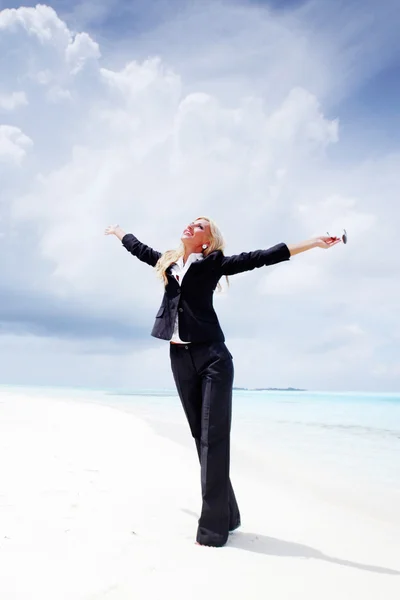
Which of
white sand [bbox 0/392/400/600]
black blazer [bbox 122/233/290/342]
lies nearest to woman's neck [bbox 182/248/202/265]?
black blazer [bbox 122/233/290/342]

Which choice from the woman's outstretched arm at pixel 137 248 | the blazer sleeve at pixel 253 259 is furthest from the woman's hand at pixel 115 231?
the blazer sleeve at pixel 253 259

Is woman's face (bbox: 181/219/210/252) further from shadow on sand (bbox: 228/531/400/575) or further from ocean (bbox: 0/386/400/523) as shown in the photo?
ocean (bbox: 0/386/400/523)

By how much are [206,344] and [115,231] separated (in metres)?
1.50

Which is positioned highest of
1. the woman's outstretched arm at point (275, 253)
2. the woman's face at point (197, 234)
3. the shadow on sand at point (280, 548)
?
the woman's face at point (197, 234)

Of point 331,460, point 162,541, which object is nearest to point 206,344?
point 162,541

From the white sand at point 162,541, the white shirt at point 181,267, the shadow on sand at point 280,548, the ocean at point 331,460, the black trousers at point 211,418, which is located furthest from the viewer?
the ocean at point 331,460

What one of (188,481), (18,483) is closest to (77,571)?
(18,483)

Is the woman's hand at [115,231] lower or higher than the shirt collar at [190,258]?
higher

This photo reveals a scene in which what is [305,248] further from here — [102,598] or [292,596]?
[102,598]

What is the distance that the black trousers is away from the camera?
12.0ft

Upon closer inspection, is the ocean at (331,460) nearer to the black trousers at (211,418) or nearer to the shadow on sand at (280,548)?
the shadow on sand at (280,548)

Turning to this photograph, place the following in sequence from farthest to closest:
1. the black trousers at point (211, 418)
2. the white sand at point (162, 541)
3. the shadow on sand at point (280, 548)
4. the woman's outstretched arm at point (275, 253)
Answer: the woman's outstretched arm at point (275, 253), the black trousers at point (211, 418), the shadow on sand at point (280, 548), the white sand at point (162, 541)

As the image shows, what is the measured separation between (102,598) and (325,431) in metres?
12.7

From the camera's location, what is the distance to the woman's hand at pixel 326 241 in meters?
3.72
